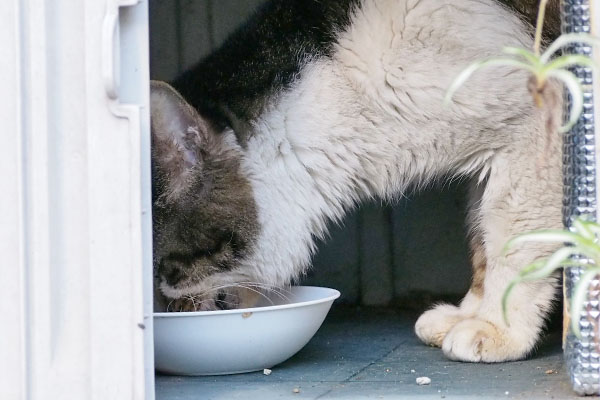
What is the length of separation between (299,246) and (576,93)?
129 centimetres

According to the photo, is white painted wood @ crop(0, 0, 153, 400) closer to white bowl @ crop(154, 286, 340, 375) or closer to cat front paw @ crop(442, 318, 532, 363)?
white bowl @ crop(154, 286, 340, 375)

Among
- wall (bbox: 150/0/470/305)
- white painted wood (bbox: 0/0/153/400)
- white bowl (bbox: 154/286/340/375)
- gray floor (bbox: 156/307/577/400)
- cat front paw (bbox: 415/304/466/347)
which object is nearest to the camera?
white painted wood (bbox: 0/0/153/400)

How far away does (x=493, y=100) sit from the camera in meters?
1.81

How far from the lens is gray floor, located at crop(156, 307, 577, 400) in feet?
5.15

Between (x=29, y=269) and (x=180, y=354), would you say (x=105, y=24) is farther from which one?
(x=180, y=354)

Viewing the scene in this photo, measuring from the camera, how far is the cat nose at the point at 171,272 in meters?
1.90

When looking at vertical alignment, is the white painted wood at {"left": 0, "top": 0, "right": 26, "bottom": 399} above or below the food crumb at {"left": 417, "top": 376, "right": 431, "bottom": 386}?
above

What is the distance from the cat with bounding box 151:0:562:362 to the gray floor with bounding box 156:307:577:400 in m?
0.09

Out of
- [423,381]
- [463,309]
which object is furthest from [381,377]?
[463,309]

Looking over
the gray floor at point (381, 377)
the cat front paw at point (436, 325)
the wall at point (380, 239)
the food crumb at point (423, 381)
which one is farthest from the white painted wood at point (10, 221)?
the wall at point (380, 239)

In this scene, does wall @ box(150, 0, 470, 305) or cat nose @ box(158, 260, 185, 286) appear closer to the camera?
cat nose @ box(158, 260, 185, 286)

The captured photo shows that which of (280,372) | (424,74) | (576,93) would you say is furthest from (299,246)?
(576,93)

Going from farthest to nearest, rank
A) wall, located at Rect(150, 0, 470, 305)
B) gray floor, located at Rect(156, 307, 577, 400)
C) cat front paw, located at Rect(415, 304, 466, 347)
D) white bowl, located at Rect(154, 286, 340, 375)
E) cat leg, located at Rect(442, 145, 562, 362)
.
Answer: wall, located at Rect(150, 0, 470, 305) < cat front paw, located at Rect(415, 304, 466, 347) < cat leg, located at Rect(442, 145, 562, 362) < white bowl, located at Rect(154, 286, 340, 375) < gray floor, located at Rect(156, 307, 577, 400)

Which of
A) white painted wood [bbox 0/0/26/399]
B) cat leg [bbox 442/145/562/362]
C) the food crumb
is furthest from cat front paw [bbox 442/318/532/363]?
white painted wood [bbox 0/0/26/399]
